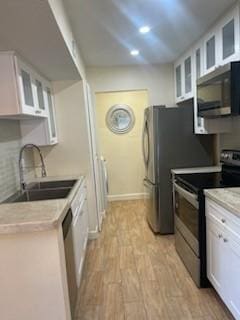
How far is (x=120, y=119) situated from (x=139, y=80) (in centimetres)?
111

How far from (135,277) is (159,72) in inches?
122

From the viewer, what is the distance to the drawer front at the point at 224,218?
1717 millimetres

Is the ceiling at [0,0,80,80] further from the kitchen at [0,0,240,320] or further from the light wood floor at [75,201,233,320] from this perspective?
the light wood floor at [75,201,233,320]

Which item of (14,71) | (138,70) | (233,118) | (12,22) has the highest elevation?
(138,70)

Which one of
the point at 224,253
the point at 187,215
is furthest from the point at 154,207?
the point at 224,253

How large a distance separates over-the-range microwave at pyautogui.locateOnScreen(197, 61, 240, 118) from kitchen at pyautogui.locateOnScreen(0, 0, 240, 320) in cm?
1

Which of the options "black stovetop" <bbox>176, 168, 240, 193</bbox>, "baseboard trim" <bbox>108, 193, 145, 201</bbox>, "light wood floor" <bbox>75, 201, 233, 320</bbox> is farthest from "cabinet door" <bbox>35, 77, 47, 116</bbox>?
"baseboard trim" <bbox>108, 193, 145, 201</bbox>

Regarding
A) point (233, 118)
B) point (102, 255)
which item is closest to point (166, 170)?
point (233, 118)

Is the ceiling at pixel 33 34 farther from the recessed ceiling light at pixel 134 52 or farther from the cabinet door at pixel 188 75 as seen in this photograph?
the cabinet door at pixel 188 75

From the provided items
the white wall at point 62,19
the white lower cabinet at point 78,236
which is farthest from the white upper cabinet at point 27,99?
the white lower cabinet at point 78,236

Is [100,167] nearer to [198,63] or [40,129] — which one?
[40,129]

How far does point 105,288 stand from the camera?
2.46 metres

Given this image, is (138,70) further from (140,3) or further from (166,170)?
(140,3)

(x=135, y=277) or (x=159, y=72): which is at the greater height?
(x=159, y=72)
